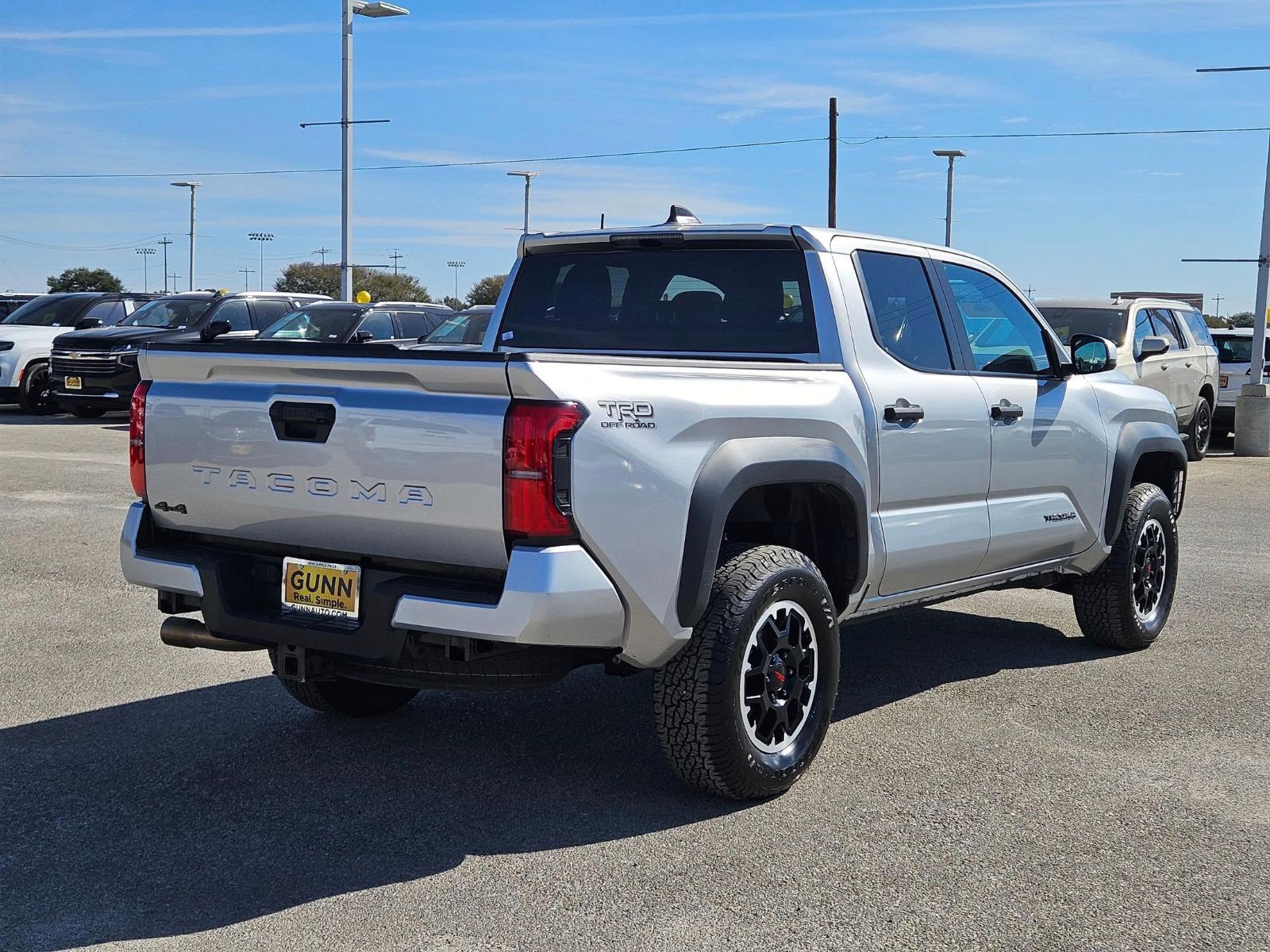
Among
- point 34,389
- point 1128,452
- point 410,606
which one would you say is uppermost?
point 1128,452

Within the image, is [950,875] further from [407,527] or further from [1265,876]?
[407,527]

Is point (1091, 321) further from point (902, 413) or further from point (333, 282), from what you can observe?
point (333, 282)

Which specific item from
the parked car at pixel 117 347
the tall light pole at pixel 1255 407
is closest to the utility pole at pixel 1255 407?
the tall light pole at pixel 1255 407

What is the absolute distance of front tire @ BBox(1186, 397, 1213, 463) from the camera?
18000mm

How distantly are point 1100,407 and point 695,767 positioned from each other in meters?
3.33

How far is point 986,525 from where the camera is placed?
5.98 m

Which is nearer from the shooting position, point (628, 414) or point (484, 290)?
point (628, 414)

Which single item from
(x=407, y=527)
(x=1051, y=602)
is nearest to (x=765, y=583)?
(x=407, y=527)

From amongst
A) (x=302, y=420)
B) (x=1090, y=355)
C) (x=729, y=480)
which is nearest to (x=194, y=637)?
(x=302, y=420)

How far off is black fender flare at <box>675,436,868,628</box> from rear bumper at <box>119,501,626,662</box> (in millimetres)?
289

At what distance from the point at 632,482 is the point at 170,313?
19.5m

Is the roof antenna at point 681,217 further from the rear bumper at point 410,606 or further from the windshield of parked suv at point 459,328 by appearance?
the windshield of parked suv at point 459,328

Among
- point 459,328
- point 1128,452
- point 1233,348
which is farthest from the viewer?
point 1233,348

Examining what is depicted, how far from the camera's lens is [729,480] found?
452 centimetres
